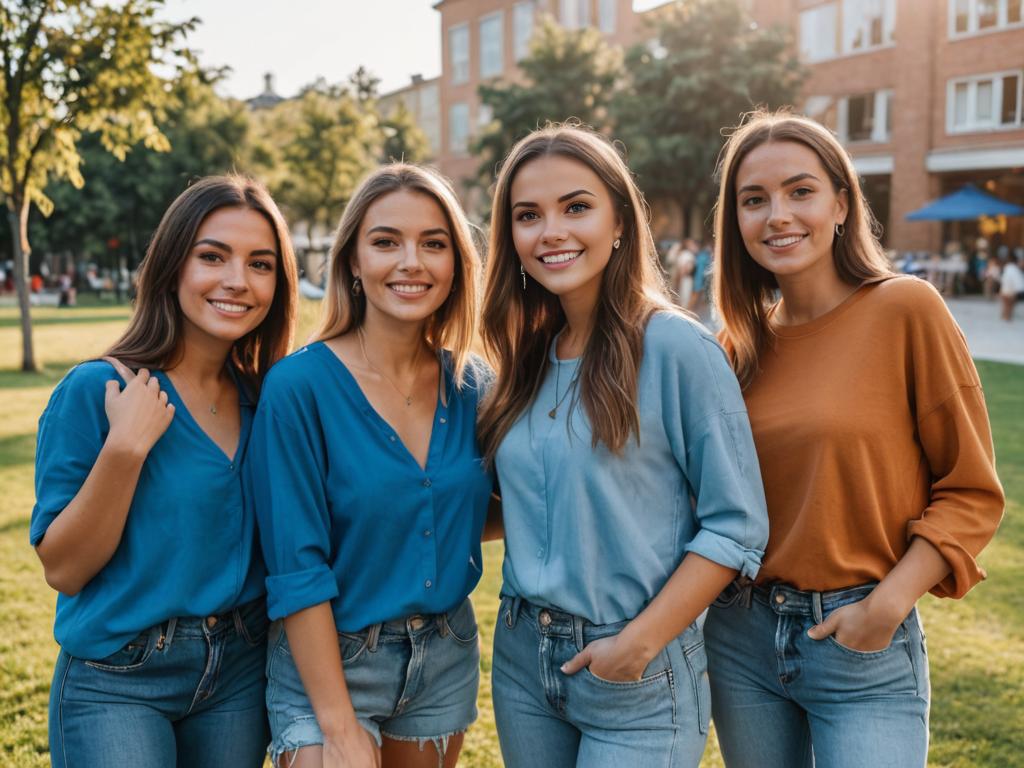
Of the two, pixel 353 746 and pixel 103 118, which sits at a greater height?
pixel 103 118

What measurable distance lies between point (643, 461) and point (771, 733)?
905 millimetres

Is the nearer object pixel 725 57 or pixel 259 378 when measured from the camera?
pixel 259 378

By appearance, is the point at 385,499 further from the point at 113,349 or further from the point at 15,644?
the point at 15,644

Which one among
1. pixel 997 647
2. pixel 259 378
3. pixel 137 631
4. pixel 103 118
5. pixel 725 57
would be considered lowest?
pixel 997 647

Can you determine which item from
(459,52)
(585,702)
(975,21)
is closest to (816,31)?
(975,21)

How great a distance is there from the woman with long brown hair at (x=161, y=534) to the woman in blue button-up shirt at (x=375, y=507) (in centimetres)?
16

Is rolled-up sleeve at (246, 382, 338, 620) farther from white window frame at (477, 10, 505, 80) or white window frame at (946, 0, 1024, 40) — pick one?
white window frame at (477, 10, 505, 80)

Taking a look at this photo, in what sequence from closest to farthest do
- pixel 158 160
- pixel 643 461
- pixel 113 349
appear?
1. pixel 643 461
2. pixel 113 349
3. pixel 158 160

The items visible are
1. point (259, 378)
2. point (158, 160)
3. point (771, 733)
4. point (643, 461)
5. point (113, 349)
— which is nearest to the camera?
point (643, 461)

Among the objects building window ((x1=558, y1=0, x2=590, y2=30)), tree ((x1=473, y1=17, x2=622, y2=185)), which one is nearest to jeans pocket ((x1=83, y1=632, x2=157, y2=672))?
tree ((x1=473, y1=17, x2=622, y2=185))

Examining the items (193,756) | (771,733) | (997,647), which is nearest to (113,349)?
(193,756)

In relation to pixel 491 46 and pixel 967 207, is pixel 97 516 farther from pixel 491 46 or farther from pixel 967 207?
pixel 491 46

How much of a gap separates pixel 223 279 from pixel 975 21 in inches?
1348

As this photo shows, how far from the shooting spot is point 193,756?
2.71m
